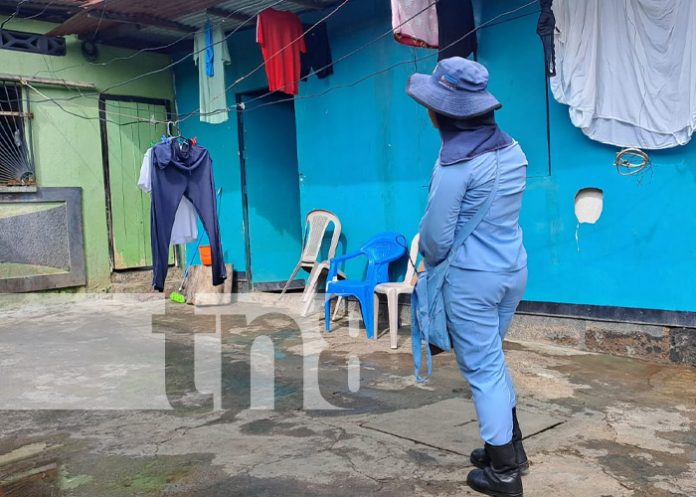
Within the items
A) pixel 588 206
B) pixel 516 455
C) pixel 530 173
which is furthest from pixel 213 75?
pixel 516 455

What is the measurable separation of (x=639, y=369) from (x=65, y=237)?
21.7 ft

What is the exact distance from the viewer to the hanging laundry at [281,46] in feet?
22.1

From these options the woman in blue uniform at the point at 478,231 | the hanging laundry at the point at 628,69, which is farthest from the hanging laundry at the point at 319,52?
the woman in blue uniform at the point at 478,231

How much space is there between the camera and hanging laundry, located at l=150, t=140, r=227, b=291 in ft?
19.6

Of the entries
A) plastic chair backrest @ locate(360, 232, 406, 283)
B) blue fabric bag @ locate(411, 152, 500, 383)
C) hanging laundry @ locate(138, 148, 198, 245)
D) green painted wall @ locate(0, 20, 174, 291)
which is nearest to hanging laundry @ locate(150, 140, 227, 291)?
hanging laundry @ locate(138, 148, 198, 245)

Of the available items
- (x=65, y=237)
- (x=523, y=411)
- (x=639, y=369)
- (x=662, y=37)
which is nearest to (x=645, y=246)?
(x=639, y=369)

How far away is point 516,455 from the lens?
280 cm

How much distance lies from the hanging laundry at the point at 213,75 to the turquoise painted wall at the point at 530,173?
2.84 ft

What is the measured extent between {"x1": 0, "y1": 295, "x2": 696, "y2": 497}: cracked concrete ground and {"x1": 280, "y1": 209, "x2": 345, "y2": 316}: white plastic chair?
0.96 m

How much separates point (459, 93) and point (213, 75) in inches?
201

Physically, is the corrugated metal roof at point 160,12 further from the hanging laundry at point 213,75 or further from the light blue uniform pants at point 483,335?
the light blue uniform pants at point 483,335

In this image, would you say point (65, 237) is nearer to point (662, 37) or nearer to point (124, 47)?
point (124, 47)

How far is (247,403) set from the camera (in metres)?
4.06

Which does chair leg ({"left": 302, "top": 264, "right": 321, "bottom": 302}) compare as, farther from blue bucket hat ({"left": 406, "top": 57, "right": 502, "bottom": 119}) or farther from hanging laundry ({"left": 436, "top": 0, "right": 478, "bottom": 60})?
blue bucket hat ({"left": 406, "top": 57, "right": 502, "bottom": 119})
